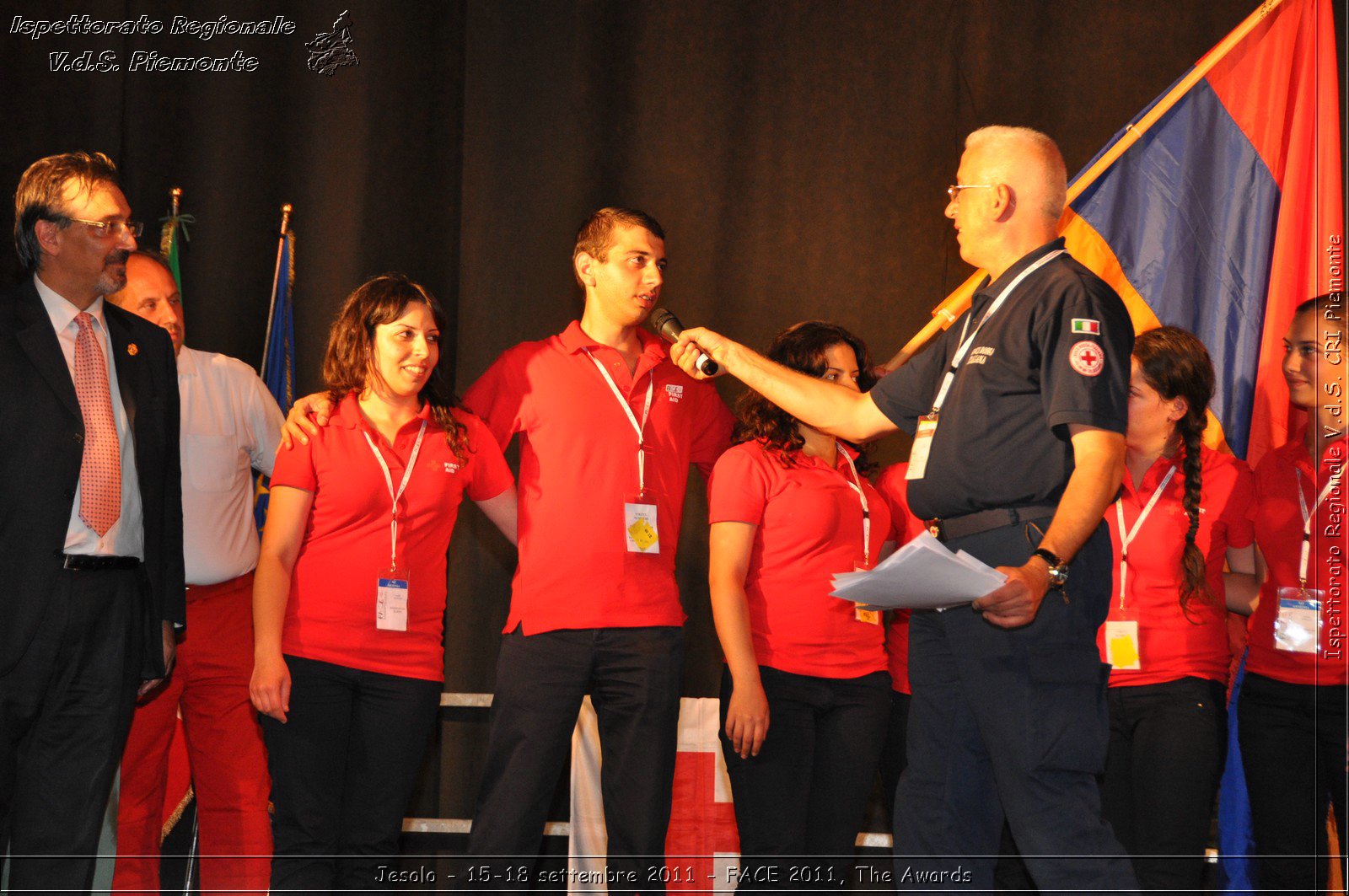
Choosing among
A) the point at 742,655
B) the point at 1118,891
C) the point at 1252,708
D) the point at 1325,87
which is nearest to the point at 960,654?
the point at 1118,891

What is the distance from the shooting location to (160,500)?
2873mm

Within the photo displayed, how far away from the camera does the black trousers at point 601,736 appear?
312 centimetres

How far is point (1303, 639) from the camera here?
10.9ft

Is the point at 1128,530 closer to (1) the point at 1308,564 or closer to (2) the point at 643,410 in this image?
(1) the point at 1308,564

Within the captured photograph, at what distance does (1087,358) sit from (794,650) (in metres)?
1.32

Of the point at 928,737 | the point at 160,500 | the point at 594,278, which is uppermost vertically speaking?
the point at 594,278

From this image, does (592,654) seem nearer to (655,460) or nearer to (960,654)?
(655,460)

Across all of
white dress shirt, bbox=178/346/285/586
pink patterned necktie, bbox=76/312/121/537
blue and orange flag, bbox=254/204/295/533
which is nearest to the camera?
pink patterned necktie, bbox=76/312/121/537

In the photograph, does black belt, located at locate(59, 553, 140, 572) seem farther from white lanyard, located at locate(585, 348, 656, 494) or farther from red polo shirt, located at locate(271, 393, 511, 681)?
white lanyard, located at locate(585, 348, 656, 494)

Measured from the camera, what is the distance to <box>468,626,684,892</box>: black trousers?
3.12 meters

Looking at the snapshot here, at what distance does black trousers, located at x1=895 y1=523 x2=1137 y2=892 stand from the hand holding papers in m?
0.18

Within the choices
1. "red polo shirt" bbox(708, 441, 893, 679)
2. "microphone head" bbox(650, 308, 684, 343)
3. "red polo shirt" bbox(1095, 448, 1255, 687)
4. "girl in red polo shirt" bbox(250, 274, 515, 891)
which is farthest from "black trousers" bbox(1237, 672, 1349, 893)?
"girl in red polo shirt" bbox(250, 274, 515, 891)

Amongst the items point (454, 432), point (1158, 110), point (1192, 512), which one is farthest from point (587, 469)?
point (1158, 110)

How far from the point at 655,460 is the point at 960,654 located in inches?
50.4
